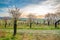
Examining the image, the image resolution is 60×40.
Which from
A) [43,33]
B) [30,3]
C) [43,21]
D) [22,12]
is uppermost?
[30,3]

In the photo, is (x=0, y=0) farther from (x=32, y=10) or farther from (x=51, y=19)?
(x=51, y=19)

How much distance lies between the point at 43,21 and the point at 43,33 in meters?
0.20

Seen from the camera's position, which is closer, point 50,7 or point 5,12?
point 5,12

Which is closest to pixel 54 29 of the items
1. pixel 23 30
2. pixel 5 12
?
pixel 23 30

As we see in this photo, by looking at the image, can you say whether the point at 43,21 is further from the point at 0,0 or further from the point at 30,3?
the point at 0,0

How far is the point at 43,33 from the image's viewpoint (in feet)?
7.66

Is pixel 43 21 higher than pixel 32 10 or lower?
lower

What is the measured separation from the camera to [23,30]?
2.31 m

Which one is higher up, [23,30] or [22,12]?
[22,12]

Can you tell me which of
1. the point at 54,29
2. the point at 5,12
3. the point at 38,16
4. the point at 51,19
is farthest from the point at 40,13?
the point at 5,12

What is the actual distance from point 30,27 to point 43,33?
0.24 meters

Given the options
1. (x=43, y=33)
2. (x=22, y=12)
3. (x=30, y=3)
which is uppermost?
(x=30, y=3)

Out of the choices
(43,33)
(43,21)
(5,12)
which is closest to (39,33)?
(43,33)

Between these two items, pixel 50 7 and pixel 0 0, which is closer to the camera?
pixel 0 0
